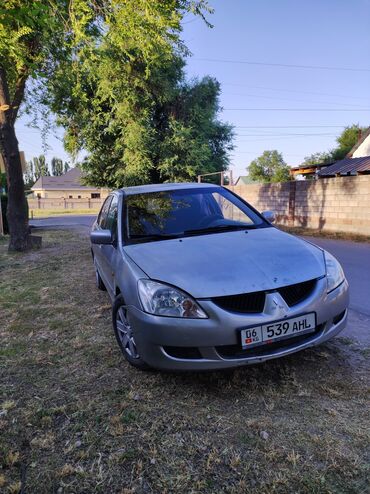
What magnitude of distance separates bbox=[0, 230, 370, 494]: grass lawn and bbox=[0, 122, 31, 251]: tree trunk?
6931mm

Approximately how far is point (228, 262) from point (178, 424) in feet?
3.67

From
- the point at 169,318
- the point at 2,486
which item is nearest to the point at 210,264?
the point at 169,318

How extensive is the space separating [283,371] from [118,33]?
7160 millimetres

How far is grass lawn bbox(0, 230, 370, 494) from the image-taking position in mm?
1864

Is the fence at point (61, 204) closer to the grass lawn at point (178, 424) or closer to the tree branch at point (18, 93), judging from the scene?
the tree branch at point (18, 93)

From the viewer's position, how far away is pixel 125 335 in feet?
9.97

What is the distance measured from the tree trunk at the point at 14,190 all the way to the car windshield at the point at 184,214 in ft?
22.5

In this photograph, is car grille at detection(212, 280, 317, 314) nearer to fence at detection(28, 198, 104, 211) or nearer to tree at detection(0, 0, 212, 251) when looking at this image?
tree at detection(0, 0, 212, 251)

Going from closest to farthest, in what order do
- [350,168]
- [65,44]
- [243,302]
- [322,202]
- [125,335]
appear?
[243,302] → [125,335] → [65,44] → [322,202] → [350,168]

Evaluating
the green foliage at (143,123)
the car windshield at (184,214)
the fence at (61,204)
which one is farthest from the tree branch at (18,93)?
the fence at (61,204)

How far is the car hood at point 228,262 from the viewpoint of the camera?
7.98 feet

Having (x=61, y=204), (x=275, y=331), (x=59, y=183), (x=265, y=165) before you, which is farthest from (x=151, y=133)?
(x=265, y=165)

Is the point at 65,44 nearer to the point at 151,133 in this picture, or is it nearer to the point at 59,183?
the point at 151,133


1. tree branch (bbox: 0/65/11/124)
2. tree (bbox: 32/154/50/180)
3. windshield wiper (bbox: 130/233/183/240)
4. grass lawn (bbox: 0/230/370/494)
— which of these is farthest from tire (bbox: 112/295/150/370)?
tree (bbox: 32/154/50/180)
